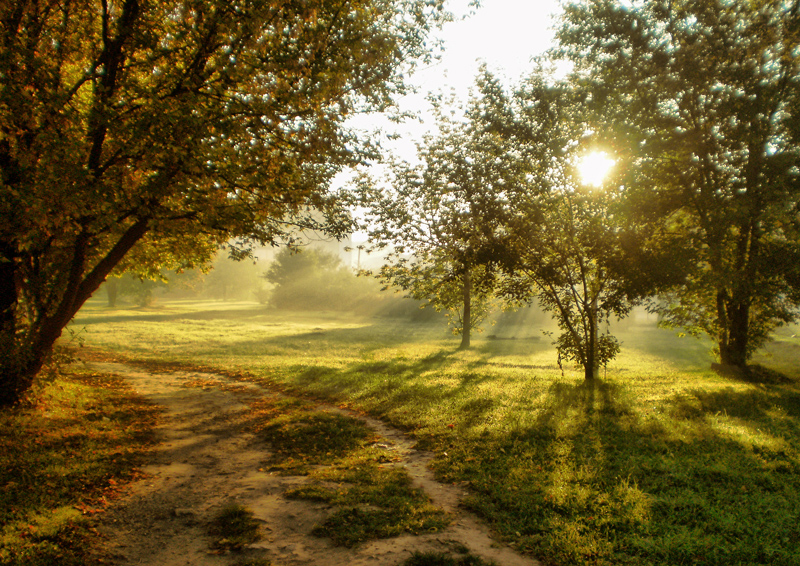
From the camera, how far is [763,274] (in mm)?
12727

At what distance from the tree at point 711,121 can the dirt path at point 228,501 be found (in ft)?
34.7

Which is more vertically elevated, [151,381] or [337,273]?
[337,273]

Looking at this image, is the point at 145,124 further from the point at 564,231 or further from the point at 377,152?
the point at 564,231

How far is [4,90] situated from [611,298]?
45.9ft

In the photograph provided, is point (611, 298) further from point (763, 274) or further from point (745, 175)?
point (745, 175)

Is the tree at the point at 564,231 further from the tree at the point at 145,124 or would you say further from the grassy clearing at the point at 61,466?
the grassy clearing at the point at 61,466

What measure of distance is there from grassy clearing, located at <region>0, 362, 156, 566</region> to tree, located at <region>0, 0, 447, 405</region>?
1.28 metres

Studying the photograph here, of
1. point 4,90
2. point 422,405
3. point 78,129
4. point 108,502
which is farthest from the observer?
point 422,405

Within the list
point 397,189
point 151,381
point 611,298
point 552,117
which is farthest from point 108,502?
point 397,189

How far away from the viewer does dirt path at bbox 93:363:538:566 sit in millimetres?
4488

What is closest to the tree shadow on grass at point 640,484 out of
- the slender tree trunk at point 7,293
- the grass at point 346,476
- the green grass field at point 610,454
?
the green grass field at point 610,454

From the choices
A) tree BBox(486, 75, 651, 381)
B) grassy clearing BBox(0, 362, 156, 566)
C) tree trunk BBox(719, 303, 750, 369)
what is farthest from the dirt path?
tree trunk BBox(719, 303, 750, 369)

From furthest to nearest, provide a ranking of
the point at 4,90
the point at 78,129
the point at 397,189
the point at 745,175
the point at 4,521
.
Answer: the point at 397,189 < the point at 745,175 < the point at 78,129 < the point at 4,90 < the point at 4,521

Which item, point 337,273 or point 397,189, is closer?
point 397,189
